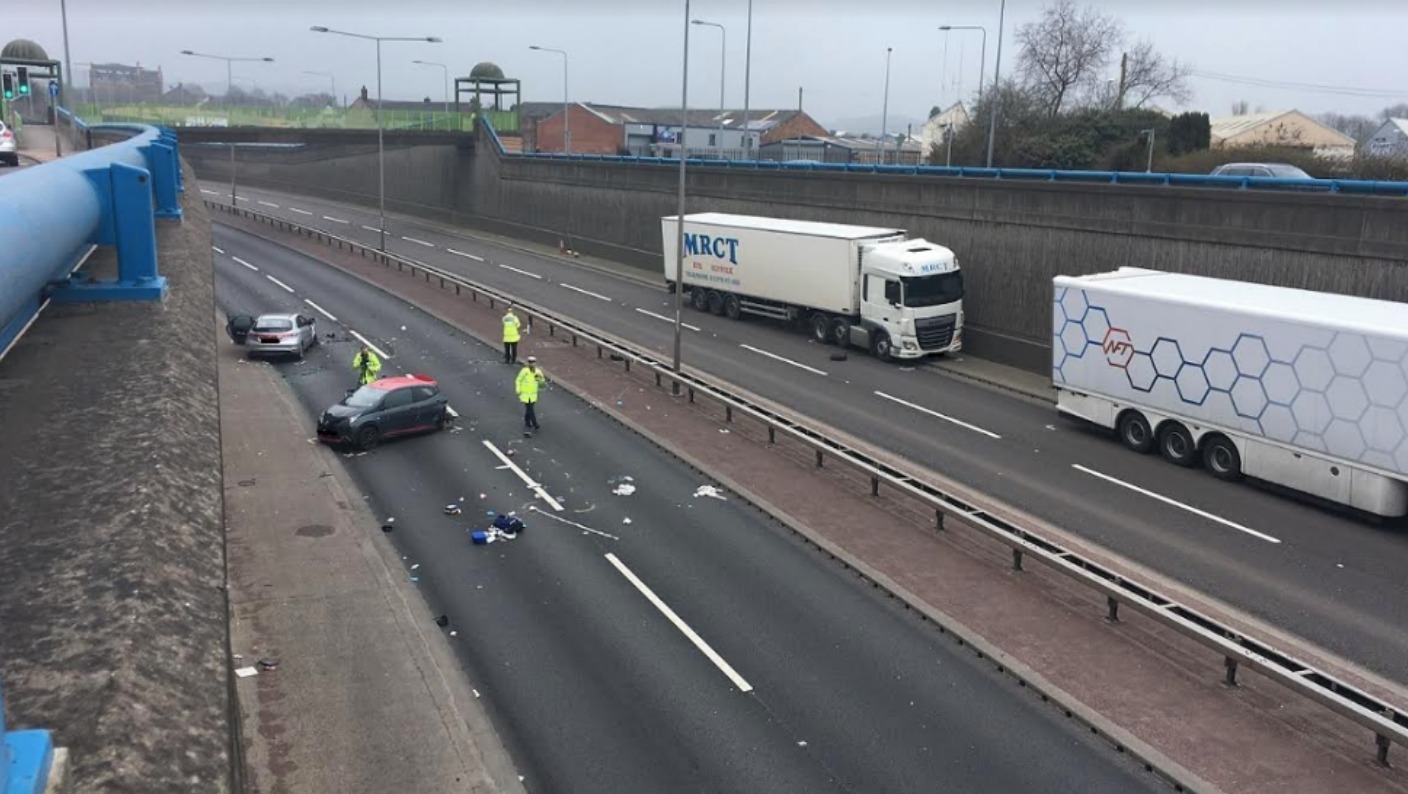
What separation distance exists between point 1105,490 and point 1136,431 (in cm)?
344

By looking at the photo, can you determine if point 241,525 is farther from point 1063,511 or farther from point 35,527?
point 1063,511

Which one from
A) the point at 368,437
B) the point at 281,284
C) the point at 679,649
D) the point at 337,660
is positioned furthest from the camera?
the point at 281,284

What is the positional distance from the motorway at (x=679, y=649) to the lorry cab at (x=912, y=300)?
13108mm

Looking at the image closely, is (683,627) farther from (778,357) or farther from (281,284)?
(281,284)

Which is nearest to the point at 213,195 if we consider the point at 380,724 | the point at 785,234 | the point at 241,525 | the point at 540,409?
the point at 785,234

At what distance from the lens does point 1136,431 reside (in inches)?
971

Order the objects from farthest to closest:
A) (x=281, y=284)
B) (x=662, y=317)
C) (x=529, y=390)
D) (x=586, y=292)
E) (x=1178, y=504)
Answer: (x=586, y=292) < (x=281, y=284) < (x=662, y=317) < (x=529, y=390) < (x=1178, y=504)

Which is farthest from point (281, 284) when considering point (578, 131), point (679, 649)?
point (578, 131)

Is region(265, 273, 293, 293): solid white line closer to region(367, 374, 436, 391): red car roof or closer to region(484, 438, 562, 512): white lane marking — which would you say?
region(367, 374, 436, 391): red car roof

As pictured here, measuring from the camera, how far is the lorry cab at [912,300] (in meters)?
34.2

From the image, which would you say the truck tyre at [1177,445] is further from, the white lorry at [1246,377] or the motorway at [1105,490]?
the motorway at [1105,490]

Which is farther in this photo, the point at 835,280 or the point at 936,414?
the point at 835,280

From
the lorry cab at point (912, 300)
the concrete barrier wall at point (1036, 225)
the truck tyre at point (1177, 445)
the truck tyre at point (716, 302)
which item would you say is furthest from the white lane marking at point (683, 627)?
the truck tyre at point (716, 302)

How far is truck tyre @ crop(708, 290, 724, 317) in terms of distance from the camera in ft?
143
